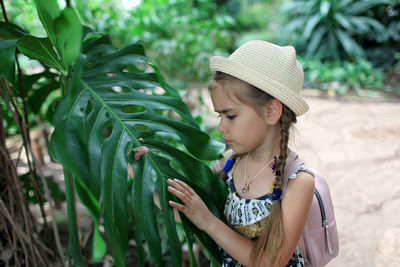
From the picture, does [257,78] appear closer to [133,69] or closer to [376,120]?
[133,69]

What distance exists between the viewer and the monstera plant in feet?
2.20

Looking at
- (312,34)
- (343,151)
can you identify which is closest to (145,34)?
(343,151)

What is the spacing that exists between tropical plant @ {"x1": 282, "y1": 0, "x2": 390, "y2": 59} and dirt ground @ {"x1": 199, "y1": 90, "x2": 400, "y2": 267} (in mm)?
1886

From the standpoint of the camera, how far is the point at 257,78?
0.94 meters

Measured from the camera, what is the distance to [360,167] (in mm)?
2797

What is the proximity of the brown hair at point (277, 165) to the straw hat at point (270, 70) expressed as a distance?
0.10 ft

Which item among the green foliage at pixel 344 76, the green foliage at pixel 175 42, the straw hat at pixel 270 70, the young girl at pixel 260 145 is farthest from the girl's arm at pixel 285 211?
the green foliage at pixel 344 76

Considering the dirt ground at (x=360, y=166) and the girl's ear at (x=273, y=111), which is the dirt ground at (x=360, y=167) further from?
the girl's ear at (x=273, y=111)

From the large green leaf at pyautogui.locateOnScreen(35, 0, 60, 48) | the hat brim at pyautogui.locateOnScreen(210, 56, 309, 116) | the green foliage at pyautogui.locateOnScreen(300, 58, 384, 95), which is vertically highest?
the large green leaf at pyautogui.locateOnScreen(35, 0, 60, 48)

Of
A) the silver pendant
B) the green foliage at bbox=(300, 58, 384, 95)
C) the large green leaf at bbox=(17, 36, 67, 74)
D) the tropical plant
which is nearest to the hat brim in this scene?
the silver pendant

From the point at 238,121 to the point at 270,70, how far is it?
0.16 m

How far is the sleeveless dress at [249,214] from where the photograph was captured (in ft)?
3.40

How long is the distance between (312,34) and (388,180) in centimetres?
479

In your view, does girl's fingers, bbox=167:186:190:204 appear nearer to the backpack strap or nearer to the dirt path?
the backpack strap
